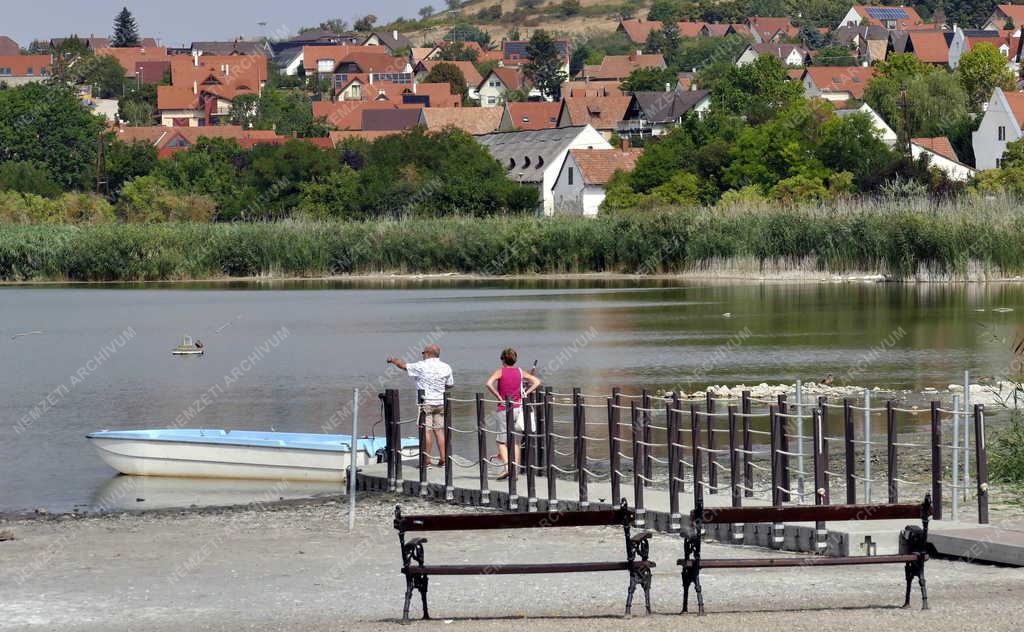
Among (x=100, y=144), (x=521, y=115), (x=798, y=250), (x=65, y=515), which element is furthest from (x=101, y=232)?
(x=521, y=115)

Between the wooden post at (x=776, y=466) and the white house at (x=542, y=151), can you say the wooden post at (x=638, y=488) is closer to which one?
the wooden post at (x=776, y=466)

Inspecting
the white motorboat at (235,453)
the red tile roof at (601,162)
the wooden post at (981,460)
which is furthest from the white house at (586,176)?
the wooden post at (981,460)

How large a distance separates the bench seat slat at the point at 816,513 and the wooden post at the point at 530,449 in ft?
17.4

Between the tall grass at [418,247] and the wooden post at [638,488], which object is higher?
the tall grass at [418,247]

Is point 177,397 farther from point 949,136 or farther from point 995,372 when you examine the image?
point 949,136

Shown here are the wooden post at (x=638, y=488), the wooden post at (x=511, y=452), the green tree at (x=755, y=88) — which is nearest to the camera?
the wooden post at (x=638, y=488)

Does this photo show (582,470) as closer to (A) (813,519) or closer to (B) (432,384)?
(B) (432,384)

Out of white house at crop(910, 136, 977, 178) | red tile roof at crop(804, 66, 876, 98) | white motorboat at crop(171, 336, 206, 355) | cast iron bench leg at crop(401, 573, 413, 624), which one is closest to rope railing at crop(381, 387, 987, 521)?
cast iron bench leg at crop(401, 573, 413, 624)

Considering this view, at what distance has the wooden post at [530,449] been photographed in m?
17.8

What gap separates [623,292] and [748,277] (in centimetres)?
660

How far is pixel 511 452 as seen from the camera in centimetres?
1798

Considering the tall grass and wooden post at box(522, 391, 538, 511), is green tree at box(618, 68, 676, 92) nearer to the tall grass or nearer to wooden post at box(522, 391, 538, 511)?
the tall grass

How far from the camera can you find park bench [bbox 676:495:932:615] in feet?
39.3

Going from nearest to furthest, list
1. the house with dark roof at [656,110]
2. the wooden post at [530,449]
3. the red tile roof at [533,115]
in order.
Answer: the wooden post at [530,449]
the house with dark roof at [656,110]
the red tile roof at [533,115]
